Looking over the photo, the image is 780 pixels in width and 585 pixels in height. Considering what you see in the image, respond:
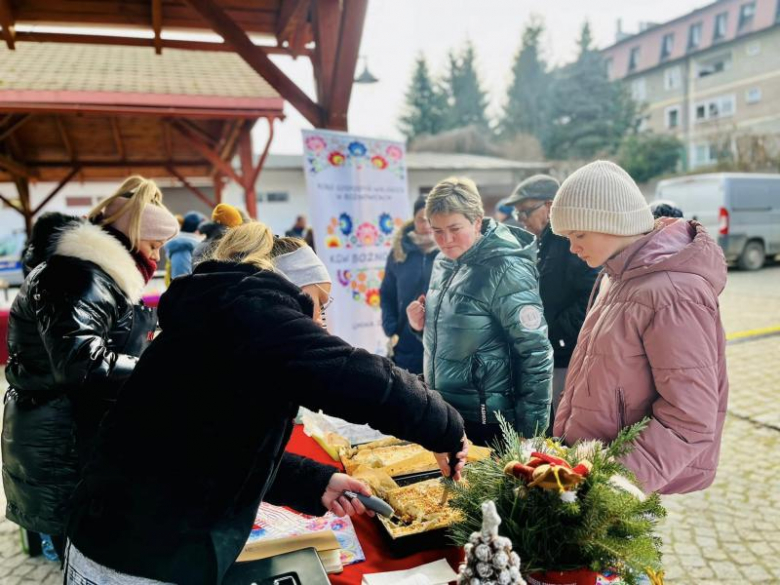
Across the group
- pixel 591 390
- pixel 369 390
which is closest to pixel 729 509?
pixel 591 390

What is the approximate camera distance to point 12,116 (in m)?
8.38

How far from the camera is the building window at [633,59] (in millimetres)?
39031

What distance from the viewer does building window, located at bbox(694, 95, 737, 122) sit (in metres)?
31.7

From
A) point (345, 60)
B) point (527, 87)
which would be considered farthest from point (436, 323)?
point (527, 87)

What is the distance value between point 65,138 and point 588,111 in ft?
96.1

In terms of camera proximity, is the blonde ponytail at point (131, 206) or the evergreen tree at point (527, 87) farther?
the evergreen tree at point (527, 87)

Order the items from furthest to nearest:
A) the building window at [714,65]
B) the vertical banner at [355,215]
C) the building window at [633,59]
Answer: the building window at [633,59]
the building window at [714,65]
the vertical banner at [355,215]

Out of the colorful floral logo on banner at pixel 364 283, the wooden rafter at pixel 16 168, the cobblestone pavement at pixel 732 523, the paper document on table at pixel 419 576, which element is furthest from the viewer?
the wooden rafter at pixel 16 168

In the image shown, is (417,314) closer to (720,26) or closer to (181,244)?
(181,244)

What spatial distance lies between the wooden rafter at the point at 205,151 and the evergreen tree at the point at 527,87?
36.6 meters

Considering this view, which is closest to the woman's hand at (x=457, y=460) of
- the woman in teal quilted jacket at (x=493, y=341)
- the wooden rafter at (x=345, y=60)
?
the woman in teal quilted jacket at (x=493, y=341)

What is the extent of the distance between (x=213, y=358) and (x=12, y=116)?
9.50 meters

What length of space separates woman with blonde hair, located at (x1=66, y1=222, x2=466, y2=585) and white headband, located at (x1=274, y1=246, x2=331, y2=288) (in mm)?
115

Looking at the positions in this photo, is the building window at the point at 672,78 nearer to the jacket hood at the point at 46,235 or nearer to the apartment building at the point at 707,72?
the apartment building at the point at 707,72
